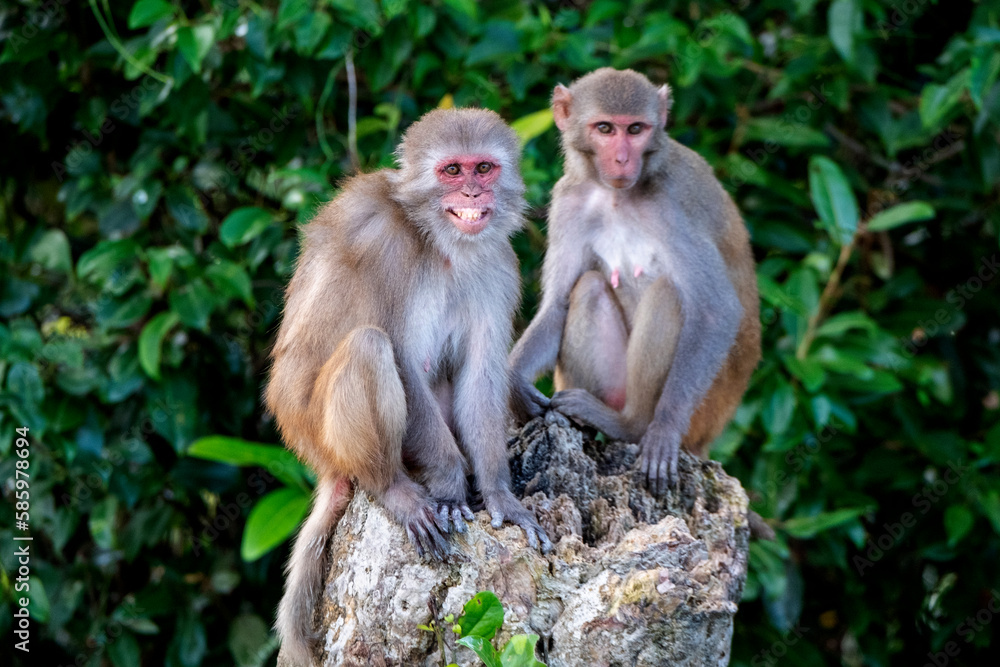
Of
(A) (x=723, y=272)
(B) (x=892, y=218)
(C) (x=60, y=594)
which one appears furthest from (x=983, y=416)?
(C) (x=60, y=594)

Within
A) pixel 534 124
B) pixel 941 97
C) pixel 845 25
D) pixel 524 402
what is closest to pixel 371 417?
pixel 524 402

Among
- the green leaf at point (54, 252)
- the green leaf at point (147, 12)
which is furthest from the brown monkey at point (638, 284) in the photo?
the green leaf at point (54, 252)

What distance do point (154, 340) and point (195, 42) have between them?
1482 mm

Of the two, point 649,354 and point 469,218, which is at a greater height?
point 469,218

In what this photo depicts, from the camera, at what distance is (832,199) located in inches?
216

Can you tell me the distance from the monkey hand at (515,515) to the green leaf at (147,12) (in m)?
2.98

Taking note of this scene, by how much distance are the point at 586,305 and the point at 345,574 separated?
1923 mm

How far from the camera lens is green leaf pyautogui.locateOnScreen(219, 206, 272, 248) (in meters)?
5.17

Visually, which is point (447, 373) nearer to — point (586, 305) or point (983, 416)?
point (586, 305)

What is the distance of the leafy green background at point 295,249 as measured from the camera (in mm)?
5242

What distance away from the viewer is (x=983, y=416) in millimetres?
6879

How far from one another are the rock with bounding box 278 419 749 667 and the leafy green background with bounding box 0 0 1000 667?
1470 mm

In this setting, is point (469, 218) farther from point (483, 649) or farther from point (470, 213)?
point (483, 649)

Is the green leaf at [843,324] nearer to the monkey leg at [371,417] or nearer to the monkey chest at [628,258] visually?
the monkey chest at [628,258]
